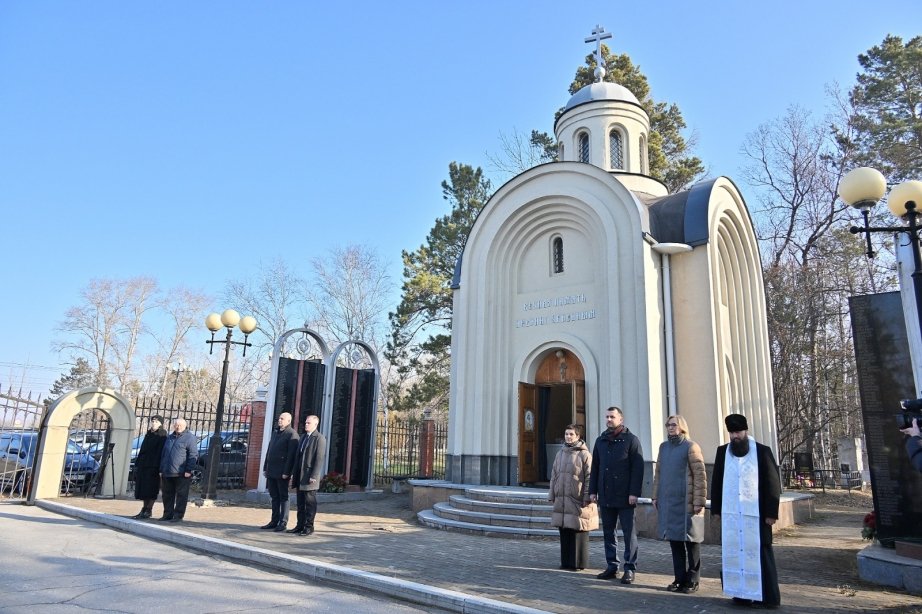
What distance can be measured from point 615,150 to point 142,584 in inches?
597

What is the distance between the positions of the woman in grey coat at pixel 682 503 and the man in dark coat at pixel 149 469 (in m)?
8.25

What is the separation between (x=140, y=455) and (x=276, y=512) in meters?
3.02

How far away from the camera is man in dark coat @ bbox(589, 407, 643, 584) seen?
6.66 m

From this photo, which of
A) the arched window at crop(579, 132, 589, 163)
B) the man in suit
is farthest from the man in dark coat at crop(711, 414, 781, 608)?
the arched window at crop(579, 132, 589, 163)

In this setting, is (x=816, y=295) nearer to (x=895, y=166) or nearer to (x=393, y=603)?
(x=895, y=166)

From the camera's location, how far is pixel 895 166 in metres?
23.1

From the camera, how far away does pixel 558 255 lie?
14.7m

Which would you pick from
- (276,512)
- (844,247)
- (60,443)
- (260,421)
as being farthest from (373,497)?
(844,247)

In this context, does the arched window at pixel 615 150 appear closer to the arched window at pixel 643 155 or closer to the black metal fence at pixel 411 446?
the arched window at pixel 643 155

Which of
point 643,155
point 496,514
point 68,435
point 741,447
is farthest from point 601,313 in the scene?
point 68,435

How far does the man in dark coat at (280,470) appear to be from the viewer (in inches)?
368

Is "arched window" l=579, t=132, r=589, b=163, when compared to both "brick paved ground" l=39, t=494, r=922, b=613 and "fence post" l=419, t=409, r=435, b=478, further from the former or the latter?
"brick paved ground" l=39, t=494, r=922, b=613

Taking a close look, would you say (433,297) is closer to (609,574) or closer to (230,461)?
(230,461)

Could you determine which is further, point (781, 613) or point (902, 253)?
point (902, 253)
